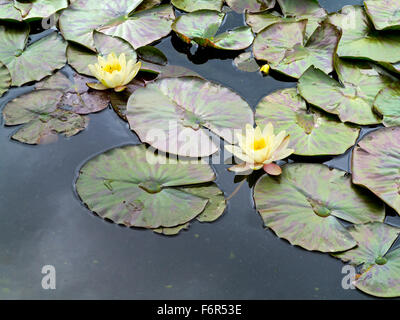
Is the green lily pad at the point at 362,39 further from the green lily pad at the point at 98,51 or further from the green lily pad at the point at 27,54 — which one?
the green lily pad at the point at 27,54

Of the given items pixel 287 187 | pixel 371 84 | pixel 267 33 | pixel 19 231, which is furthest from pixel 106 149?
pixel 371 84

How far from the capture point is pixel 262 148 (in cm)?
213

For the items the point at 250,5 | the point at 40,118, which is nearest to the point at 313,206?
the point at 40,118

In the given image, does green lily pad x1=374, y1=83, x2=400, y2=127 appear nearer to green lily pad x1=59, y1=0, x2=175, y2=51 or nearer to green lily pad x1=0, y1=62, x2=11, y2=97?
green lily pad x1=59, y1=0, x2=175, y2=51

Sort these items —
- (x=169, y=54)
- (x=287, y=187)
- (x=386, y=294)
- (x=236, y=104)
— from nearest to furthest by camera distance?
(x=386, y=294) → (x=287, y=187) → (x=236, y=104) → (x=169, y=54)

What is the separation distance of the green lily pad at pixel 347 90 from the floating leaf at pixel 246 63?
34cm

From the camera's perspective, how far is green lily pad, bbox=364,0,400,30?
9.20 feet

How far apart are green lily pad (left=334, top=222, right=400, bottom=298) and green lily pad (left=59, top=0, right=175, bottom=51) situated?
173cm

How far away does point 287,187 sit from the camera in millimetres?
2098

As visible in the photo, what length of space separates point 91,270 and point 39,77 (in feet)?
4.30

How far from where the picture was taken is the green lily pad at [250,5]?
10.2ft

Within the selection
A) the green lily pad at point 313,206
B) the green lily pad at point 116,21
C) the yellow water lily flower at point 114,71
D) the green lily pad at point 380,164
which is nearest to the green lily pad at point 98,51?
the green lily pad at point 116,21
